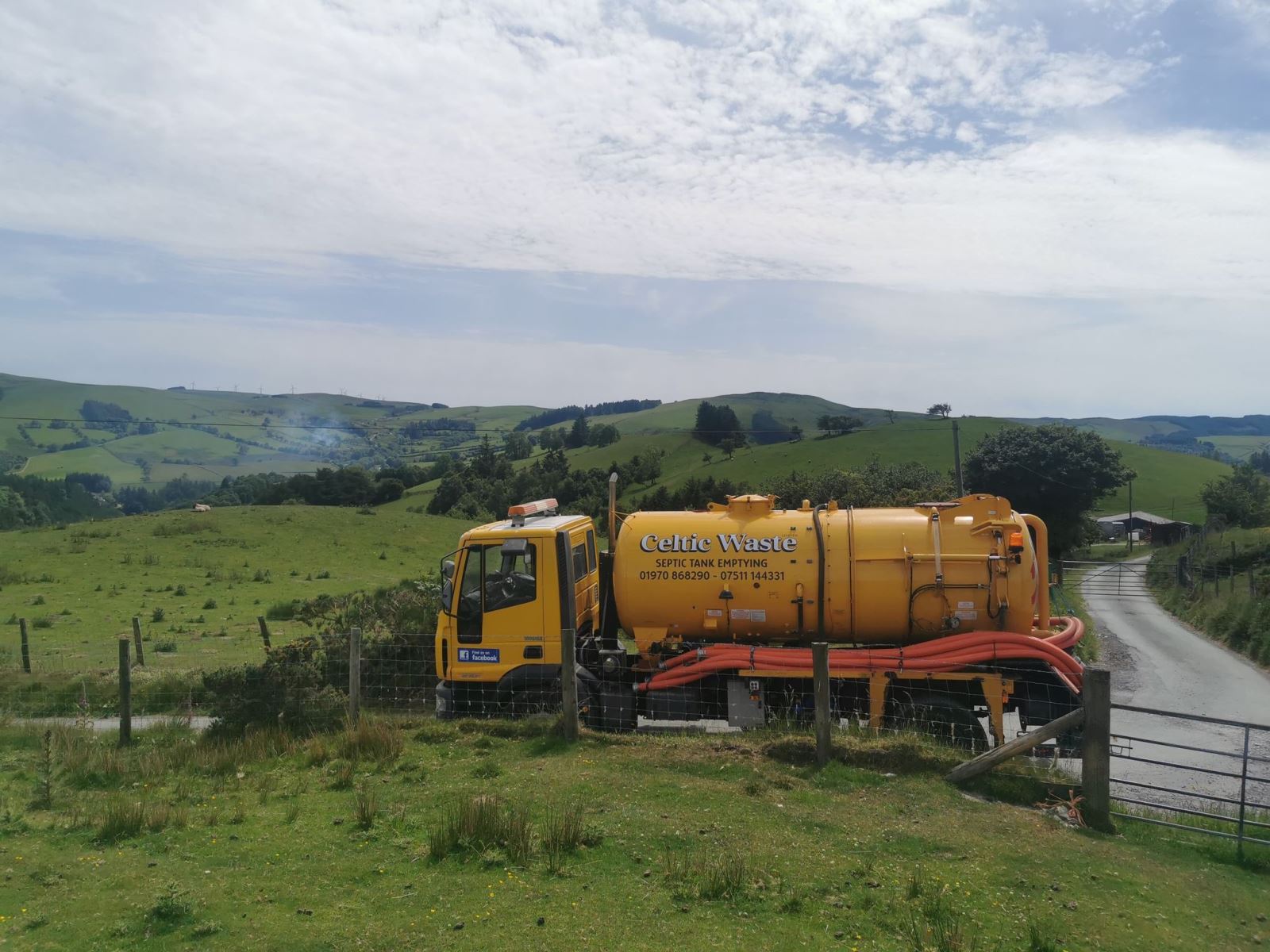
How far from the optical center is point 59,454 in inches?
5935

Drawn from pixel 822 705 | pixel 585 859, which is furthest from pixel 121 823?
pixel 822 705

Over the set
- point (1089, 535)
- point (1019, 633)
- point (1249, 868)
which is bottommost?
point (1089, 535)

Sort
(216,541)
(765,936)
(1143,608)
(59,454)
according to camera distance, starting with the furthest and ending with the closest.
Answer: (59,454) < (216,541) < (1143,608) < (765,936)

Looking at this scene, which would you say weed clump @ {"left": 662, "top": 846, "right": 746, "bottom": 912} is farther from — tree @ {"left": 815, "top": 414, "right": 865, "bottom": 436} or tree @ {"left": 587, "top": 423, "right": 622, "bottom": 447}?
tree @ {"left": 587, "top": 423, "right": 622, "bottom": 447}

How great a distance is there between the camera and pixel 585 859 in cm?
679

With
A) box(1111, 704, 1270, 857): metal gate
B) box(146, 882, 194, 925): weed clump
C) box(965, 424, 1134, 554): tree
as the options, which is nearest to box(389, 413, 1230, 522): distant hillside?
box(965, 424, 1134, 554): tree

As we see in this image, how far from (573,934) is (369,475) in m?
89.4

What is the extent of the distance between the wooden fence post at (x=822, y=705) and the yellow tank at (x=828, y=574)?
2.91 meters

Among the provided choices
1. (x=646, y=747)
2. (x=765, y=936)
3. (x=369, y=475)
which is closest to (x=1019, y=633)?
(x=646, y=747)

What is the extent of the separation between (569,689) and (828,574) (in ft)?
13.7

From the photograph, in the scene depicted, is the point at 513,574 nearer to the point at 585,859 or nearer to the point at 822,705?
the point at 822,705

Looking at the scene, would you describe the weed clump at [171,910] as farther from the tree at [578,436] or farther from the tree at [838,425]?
the tree at [578,436]

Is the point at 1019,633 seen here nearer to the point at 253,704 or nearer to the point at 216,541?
the point at 253,704

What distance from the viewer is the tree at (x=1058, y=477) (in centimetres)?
6181
